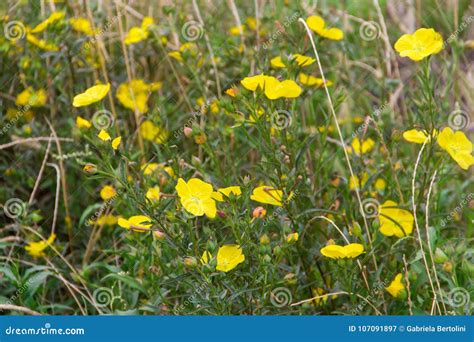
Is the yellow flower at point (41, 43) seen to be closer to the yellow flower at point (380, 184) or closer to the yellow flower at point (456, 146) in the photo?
the yellow flower at point (380, 184)

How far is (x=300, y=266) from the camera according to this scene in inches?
82.0

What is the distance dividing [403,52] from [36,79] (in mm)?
1337

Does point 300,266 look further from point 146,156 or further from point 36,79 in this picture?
point 36,79

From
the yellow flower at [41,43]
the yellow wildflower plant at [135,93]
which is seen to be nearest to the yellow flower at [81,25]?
the yellow flower at [41,43]

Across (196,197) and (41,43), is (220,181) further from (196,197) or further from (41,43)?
(41,43)

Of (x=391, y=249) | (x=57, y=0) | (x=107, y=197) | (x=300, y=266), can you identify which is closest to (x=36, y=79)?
(x=57, y=0)

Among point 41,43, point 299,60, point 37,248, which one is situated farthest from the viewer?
point 41,43

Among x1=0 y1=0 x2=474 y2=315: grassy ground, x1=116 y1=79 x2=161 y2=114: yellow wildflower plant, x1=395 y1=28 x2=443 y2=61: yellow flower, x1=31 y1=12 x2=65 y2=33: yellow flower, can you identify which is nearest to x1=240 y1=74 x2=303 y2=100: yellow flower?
x1=0 y1=0 x2=474 y2=315: grassy ground

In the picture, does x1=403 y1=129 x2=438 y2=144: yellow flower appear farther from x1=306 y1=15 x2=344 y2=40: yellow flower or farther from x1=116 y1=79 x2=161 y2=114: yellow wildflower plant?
x1=116 y1=79 x2=161 y2=114: yellow wildflower plant

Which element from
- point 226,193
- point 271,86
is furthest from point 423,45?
point 226,193

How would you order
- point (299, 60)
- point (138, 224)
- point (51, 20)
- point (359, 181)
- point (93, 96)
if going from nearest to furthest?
1. point (138, 224)
2. point (93, 96)
3. point (299, 60)
4. point (359, 181)
5. point (51, 20)

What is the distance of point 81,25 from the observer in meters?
2.75

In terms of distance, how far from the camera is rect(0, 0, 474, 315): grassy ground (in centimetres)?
178

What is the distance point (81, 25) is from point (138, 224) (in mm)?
1188
